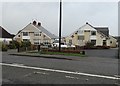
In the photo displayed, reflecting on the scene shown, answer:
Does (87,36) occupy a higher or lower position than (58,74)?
higher

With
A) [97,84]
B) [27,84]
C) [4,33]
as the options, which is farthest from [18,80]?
[4,33]

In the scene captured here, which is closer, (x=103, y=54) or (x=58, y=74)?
(x=58, y=74)

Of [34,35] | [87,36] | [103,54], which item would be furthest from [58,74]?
[34,35]

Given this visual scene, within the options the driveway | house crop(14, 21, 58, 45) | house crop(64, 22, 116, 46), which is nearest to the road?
the driveway

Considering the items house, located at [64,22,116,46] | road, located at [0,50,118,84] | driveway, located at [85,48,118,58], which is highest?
house, located at [64,22,116,46]

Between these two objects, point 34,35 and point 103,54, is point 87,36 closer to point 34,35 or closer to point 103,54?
point 34,35

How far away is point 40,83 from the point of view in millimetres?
8438

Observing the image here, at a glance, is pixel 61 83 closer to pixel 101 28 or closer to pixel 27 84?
pixel 27 84

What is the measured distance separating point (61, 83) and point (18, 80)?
176 centimetres

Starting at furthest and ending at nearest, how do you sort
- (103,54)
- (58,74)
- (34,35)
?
(34,35)
(103,54)
(58,74)

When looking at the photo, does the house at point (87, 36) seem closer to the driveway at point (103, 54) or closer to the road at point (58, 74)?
the driveway at point (103, 54)

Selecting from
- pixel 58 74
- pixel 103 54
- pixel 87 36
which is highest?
pixel 87 36

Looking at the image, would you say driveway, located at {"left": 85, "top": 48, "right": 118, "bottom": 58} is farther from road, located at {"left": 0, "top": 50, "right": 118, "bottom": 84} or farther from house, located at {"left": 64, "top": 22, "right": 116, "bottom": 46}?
house, located at {"left": 64, "top": 22, "right": 116, "bottom": 46}

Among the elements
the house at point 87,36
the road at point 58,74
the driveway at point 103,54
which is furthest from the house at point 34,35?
the road at point 58,74
